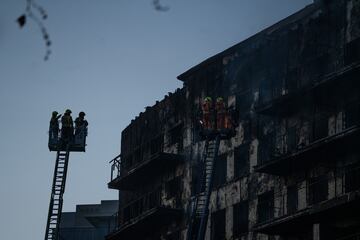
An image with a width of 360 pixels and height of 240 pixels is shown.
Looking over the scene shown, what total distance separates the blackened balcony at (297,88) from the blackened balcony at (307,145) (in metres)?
0.98

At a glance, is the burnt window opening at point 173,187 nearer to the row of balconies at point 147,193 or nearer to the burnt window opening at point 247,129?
the row of balconies at point 147,193

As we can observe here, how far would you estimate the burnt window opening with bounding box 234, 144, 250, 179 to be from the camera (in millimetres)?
39719

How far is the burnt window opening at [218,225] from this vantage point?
133 ft

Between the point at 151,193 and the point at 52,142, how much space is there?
9.16 m

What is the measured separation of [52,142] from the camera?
41250 mm

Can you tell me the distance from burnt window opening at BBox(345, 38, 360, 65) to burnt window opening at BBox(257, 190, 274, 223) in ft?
22.7

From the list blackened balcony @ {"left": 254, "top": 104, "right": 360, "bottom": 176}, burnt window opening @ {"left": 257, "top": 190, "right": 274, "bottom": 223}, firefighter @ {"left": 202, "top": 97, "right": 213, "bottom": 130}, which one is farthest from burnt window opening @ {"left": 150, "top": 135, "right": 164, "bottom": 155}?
firefighter @ {"left": 202, "top": 97, "right": 213, "bottom": 130}

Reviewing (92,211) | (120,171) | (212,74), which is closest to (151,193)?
(120,171)

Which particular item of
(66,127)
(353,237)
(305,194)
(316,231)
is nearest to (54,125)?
(66,127)

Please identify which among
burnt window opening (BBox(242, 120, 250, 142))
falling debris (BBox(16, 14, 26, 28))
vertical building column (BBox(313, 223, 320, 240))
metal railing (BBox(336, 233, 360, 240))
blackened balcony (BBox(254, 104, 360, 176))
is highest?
burnt window opening (BBox(242, 120, 250, 142))

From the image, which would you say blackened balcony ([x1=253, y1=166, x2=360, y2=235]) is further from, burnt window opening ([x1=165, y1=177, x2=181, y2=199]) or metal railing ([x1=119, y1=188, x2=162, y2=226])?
metal railing ([x1=119, y1=188, x2=162, y2=226])

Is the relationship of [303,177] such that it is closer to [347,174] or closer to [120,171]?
[347,174]

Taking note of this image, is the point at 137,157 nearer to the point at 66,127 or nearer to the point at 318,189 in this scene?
the point at 66,127

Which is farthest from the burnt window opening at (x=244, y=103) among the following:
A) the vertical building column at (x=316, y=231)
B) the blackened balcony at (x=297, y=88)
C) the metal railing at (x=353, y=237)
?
the metal railing at (x=353, y=237)
